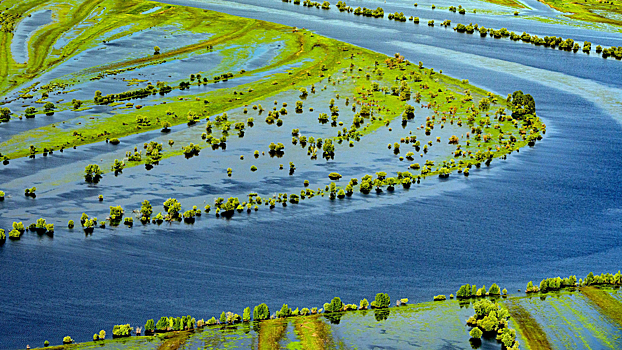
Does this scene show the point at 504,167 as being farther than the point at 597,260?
Yes

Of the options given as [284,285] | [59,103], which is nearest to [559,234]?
[284,285]

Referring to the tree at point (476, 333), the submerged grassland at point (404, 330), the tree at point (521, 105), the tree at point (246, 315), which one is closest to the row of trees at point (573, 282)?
the submerged grassland at point (404, 330)

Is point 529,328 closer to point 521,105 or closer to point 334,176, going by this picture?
point 334,176

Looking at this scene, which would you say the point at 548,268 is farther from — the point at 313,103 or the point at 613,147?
the point at 313,103

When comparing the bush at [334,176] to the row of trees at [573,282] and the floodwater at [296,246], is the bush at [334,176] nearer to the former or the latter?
the floodwater at [296,246]

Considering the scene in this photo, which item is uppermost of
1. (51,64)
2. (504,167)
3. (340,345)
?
(51,64)

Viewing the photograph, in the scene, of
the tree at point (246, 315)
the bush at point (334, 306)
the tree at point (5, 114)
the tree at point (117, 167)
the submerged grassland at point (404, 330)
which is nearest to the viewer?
the submerged grassland at point (404, 330)
